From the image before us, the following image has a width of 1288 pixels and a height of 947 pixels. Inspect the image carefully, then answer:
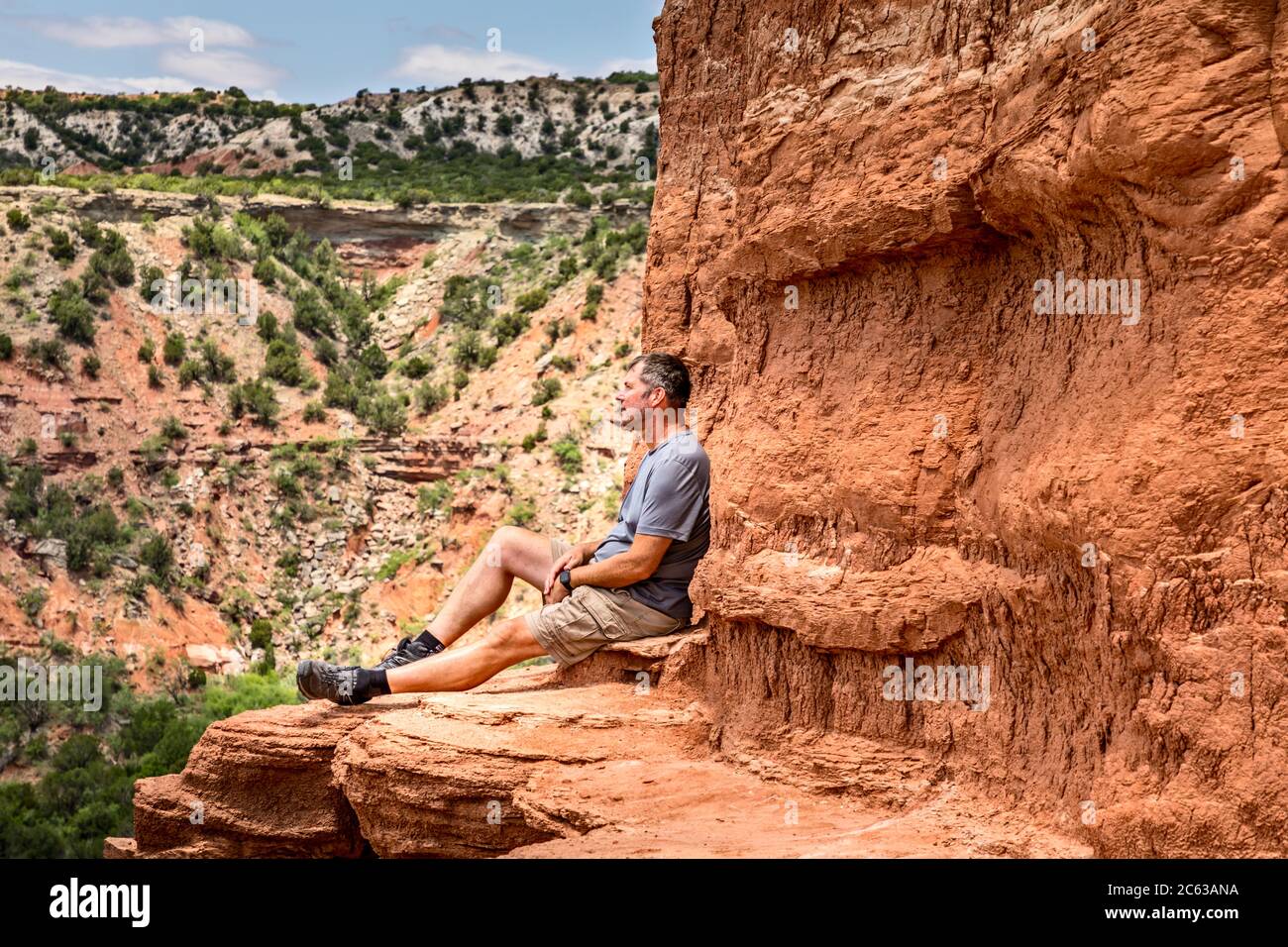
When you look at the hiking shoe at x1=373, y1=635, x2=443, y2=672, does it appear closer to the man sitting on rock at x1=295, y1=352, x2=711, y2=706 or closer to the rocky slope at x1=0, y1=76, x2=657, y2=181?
the man sitting on rock at x1=295, y1=352, x2=711, y2=706

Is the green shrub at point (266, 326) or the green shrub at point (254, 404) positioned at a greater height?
the green shrub at point (266, 326)

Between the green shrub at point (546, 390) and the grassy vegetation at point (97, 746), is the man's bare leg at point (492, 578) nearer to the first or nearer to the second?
the grassy vegetation at point (97, 746)

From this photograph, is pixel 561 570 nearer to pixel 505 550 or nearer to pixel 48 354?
pixel 505 550

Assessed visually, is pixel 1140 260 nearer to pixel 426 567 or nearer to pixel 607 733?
pixel 607 733

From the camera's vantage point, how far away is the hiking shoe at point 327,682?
6766 millimetres

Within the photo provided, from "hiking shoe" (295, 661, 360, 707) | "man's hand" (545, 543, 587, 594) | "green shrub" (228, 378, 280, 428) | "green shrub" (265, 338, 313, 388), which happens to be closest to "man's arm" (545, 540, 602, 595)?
"man's hand" (545, 543, 587, 594)

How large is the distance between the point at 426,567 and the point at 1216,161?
921 inches

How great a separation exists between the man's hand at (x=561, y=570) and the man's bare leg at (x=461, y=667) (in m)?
0.24

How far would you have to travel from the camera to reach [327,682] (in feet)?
22.4

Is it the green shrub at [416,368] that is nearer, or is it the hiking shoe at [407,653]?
the hiking shoe at [407,653]

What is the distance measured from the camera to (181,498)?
1083 inches

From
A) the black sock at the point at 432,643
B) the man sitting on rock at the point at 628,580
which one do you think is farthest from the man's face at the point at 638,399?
the black sock at the point at 432,643

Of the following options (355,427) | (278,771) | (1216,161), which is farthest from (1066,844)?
(355,427)

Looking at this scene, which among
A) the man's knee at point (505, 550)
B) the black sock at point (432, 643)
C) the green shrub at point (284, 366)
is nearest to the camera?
the black sock at point (432, 643)
